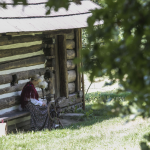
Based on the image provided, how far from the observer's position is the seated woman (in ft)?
24.8

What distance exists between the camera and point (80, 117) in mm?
9367

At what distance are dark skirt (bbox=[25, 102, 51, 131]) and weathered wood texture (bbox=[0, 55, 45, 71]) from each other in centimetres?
110

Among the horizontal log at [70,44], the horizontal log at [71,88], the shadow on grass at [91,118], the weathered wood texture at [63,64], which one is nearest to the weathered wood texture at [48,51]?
the weathered wood texture at [63,64]

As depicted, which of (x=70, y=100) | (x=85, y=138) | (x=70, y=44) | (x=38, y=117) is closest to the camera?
(x=85, y=138)

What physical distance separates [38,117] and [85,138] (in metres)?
1.85

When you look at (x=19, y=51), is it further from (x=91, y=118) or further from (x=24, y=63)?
(x=91, y=118)

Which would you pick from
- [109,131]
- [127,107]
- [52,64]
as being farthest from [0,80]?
[127,107]

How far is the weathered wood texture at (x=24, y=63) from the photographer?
7392 millimetres

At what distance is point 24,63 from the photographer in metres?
8.03

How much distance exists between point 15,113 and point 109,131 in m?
2.45

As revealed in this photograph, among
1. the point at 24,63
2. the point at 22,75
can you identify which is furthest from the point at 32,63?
the point at 22,75

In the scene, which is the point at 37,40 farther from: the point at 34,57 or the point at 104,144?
the point at 104,144

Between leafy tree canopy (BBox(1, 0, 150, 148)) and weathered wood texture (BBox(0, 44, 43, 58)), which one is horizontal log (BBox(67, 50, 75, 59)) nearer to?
weathered wood texture (BBox(0, 44, 43, 58))

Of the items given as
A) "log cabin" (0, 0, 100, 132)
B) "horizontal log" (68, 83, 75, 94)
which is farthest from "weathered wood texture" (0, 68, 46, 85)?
"horizontal log" (68, 83, 75, 94)
